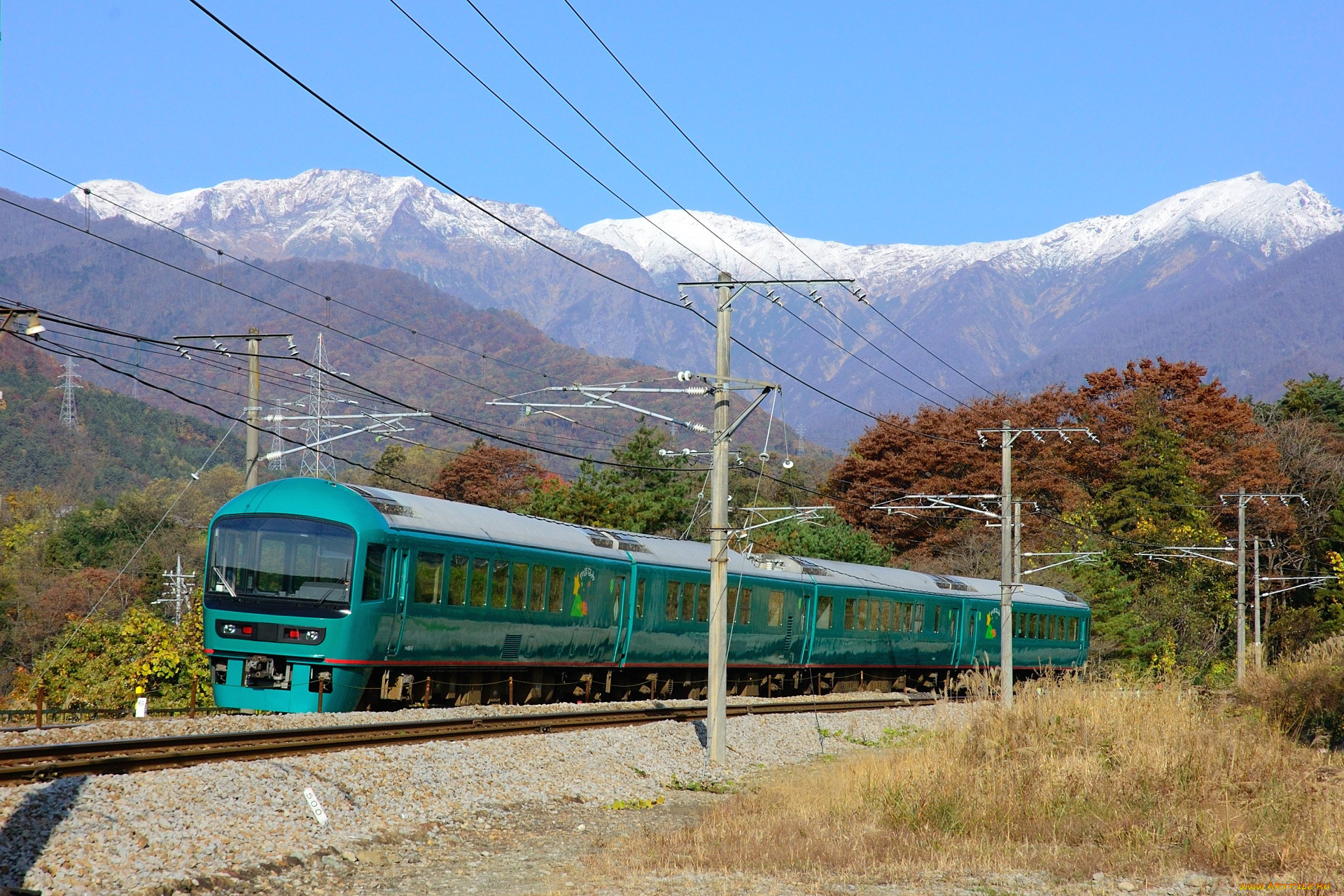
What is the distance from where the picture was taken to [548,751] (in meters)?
16.3

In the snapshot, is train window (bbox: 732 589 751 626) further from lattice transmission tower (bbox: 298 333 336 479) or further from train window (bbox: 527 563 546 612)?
lattice transmission tower (bbox: 298 333 336 479)

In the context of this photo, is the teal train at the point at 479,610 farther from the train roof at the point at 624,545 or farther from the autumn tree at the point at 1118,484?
the autumn tree at the point at 1118,484

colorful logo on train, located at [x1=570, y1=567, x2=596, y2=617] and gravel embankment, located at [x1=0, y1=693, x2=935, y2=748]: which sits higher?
colorful logo on train, located at [x1=570, y1=567, x2=596, y2=617]

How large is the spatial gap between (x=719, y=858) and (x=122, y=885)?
190 inches

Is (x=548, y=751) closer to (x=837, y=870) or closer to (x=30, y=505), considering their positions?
(x=837, y=870)

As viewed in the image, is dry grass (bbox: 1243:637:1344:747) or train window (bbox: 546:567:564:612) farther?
train window (bbox: 546:567:564:612)

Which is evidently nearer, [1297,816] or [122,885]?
[122,885]

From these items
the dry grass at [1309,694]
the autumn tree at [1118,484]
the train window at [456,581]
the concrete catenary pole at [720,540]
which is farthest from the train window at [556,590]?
the autumn tree at [1118,484]

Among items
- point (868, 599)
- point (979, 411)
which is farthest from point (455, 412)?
point (868, 599)

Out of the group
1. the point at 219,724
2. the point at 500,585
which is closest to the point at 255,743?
the point at 219,724

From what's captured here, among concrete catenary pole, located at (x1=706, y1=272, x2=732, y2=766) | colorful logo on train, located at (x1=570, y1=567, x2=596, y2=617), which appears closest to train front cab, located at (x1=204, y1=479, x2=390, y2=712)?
concrete catenary pole, located at (x1=706, y1=272, x2=732, y2=766)

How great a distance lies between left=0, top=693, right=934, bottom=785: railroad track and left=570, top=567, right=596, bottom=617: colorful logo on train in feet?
5.79

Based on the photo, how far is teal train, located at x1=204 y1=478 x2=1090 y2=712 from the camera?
17.4 m

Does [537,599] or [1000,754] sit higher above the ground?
[537,599]
